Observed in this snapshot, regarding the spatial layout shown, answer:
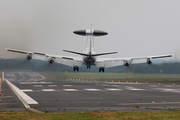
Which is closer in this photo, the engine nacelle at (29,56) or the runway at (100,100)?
the runway at (100,100)

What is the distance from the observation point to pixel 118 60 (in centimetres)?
7294

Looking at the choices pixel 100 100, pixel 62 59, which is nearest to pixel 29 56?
pixel 62 59

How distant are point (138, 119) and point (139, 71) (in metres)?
64.4

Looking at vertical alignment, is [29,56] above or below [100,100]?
above

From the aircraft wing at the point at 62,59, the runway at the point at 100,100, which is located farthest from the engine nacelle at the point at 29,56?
the runway at the point at 100,100

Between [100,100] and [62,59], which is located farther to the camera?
[62,59]

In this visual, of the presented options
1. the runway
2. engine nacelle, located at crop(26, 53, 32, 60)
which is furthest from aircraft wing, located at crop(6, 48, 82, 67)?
the runway

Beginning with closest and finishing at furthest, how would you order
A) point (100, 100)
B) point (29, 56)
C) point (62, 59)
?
point (100, 100) < point (29, 56) < point (62, 59)

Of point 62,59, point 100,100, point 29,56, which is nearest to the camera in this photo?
point 100,100

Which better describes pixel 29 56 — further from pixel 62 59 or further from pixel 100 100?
pixel 100 100

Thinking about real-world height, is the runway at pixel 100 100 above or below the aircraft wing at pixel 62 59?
below

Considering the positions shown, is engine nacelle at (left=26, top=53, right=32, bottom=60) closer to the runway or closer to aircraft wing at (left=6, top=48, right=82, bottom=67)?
aircraft wing at (left=6, top=48, right=82, bottom=67)

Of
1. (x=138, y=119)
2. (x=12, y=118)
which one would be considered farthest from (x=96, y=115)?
(x=12, y=118)

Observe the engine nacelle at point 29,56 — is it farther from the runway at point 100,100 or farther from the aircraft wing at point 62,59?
the runway at point 100,100
